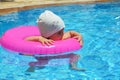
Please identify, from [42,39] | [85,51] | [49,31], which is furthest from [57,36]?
[85,51]

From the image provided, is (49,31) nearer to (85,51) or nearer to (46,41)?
(46,41)

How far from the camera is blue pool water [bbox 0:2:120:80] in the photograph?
4525 millimetres

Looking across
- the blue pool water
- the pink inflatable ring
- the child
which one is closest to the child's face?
the child

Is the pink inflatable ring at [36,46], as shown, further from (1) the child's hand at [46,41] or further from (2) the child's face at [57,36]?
(2) the child's face at [57,36]

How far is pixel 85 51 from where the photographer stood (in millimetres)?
5367

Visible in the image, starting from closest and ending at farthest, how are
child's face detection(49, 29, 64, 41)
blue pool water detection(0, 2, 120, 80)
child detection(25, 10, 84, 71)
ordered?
blue pool water detection(0, 2, 120, 80)
child detection(25, 10, 84, 71)
child's face detection(49, 29, 64, 41)

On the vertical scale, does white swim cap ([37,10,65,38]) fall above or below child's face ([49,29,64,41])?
above

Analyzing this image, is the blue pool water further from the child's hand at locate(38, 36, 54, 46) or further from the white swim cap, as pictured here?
the white swim cap

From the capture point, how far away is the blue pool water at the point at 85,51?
4.52 metres

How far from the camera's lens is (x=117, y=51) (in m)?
5.45

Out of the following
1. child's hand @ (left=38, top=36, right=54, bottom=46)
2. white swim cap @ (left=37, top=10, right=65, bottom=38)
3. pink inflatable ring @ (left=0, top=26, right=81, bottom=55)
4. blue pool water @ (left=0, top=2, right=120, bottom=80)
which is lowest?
blue pool water @ (left=0, top=2, right=120, bottom=80)

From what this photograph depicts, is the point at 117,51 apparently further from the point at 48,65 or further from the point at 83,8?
the point at 83,8

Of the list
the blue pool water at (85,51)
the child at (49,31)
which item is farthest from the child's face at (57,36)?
the blue pool water at (85,51)

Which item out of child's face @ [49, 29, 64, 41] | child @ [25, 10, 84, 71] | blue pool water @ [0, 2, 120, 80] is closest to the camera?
blue pool water @ [0, 2, 120, 80]
